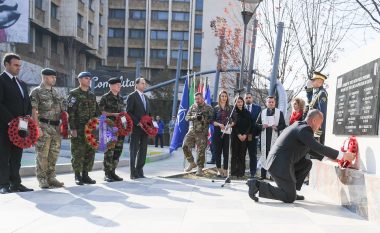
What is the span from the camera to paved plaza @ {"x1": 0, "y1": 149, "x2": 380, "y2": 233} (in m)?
4.67

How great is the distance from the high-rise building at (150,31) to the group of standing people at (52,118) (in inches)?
2101

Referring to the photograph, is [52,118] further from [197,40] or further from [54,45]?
[197,40]

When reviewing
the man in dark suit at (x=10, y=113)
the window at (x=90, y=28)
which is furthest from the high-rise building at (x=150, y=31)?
the man in dark suit at (x=10, y=113)

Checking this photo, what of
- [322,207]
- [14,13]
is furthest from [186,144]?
[14,13]

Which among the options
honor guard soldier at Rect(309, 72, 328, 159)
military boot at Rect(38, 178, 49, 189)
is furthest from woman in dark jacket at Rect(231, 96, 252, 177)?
military boot at Rect(38, 178, 49, 189)

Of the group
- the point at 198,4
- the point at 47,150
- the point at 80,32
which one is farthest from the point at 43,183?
the point at 198,4

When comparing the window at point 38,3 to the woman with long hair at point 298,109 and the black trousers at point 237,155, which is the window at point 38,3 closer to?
the black trousers at point 237,155

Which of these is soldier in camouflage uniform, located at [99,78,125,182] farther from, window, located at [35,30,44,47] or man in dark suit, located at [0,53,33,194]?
window, located at [35,30,44,47]

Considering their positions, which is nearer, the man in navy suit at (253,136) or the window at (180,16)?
the man in navy suit at (253,136)

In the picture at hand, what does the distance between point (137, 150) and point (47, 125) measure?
209cm

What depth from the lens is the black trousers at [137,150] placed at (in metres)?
8.53

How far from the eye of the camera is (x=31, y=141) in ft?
21.5

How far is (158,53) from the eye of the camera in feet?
204

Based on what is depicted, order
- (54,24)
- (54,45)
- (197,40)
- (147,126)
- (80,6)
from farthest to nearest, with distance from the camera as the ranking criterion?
(197,40)
(80,6)
(54,45)
(54,24)
(147,126)
